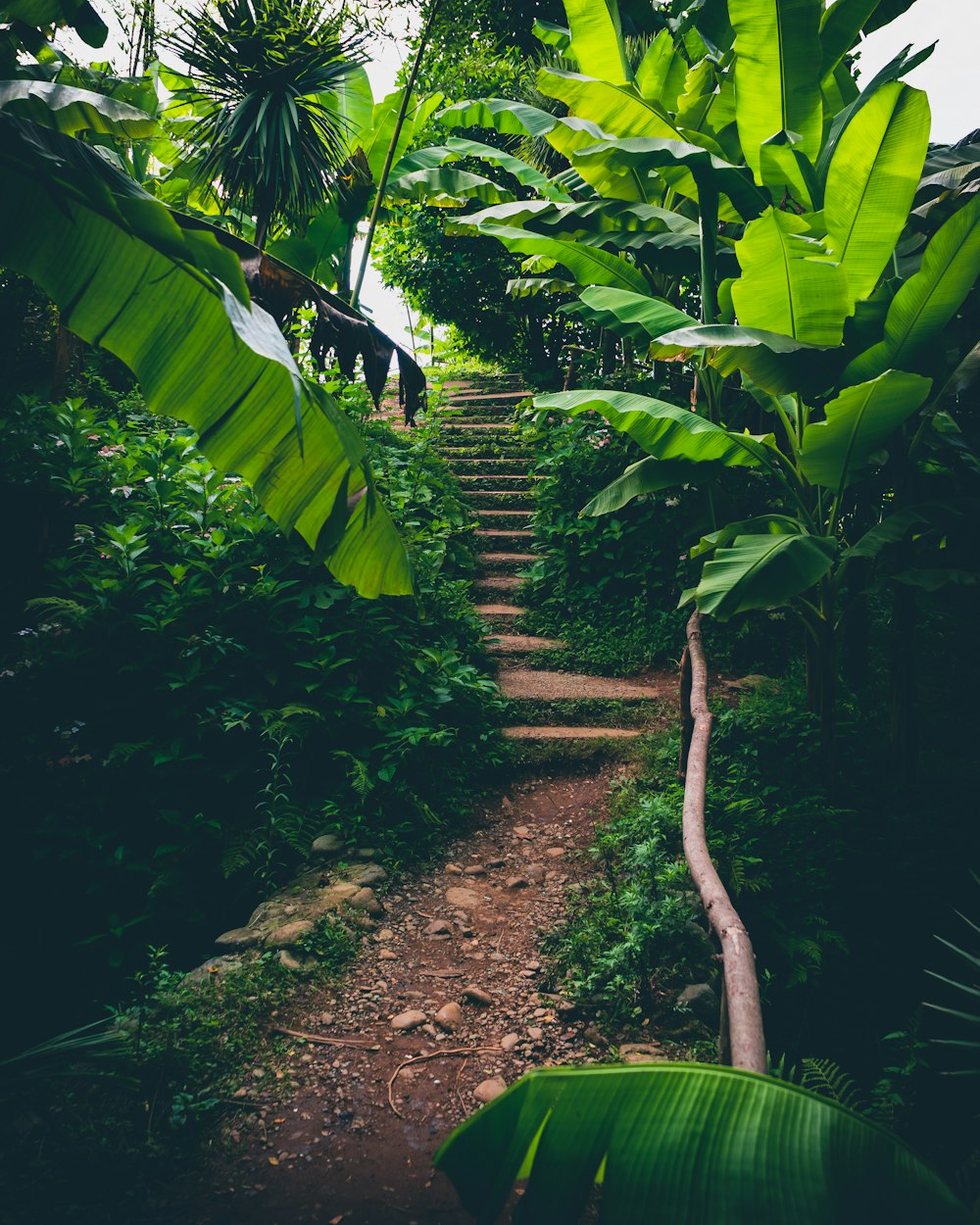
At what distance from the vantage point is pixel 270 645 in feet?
13.4

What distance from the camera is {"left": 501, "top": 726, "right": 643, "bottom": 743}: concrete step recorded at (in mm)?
4672

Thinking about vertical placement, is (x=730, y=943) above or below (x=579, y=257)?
below

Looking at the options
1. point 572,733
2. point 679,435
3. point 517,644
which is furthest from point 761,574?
point 517,644

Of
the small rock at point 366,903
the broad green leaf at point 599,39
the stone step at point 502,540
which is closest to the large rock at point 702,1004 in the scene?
the small rock at point 366,903

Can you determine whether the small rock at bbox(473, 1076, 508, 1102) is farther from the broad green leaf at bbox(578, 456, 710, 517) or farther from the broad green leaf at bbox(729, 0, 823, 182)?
the broad green leaf at bbox(729, 0, 823, 182)

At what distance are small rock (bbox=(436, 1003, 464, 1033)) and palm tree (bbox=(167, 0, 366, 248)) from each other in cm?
431

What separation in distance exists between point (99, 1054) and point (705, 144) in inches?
183

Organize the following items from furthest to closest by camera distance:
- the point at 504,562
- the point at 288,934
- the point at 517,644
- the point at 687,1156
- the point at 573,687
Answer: the point at 504,562 < the point at 517,644 < the point at 573,687 < the point at 288,934 < the point at 687,1156

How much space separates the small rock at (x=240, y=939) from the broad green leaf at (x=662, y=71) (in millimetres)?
5050

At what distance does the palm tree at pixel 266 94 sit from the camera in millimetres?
4340

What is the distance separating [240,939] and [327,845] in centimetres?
63

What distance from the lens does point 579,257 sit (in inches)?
162

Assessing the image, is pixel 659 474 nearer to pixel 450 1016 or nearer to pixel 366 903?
pixel 366 903

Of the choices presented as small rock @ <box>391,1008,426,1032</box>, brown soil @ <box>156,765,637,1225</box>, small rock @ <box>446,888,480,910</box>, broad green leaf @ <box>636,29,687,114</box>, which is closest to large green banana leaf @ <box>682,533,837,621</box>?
brown soil @ <box>156,765,637,1225</box>
